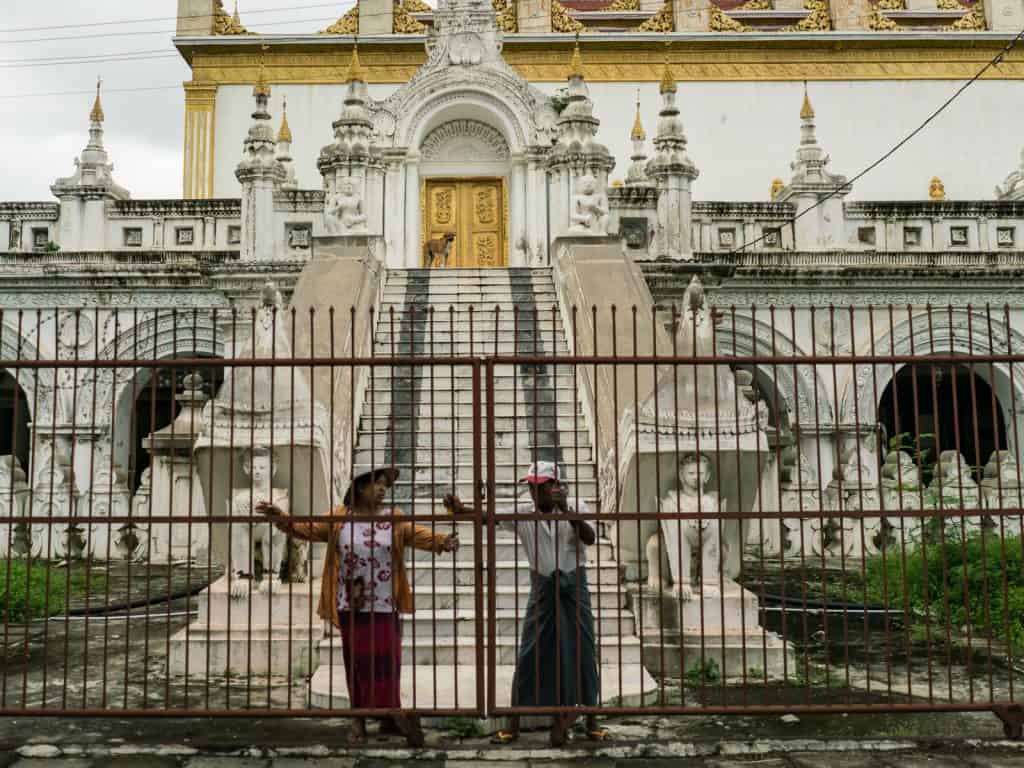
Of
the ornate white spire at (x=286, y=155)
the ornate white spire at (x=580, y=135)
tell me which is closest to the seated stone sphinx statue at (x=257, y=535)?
the ornate white spire at (x=580, y=135)

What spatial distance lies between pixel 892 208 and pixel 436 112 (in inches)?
305

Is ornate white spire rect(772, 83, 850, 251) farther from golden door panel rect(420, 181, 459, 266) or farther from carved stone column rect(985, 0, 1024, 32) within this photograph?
carved stone column rect(985, 0, 1024, 32)

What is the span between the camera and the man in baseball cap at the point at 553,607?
18.1 ft

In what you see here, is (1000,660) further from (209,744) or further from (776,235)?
(776,235)

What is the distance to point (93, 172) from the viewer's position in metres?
17.1

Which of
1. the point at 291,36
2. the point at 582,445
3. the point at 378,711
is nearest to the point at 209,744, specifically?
the point at 378,711

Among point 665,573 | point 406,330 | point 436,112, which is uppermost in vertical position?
point 436,112

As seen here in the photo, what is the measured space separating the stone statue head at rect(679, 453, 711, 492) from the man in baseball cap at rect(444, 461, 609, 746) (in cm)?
197

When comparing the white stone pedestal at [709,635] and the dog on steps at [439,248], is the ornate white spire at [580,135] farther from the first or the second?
the white stone pedestal at [709,635]

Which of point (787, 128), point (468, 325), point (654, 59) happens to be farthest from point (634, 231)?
point (787, 128)

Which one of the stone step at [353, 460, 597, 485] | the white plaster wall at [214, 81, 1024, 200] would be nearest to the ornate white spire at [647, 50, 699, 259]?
the stone step at [353, 460, 597, 485]

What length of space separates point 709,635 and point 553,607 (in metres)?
2.04

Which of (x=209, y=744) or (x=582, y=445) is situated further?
(x=582, y=445)

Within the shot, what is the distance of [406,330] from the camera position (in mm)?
11469
